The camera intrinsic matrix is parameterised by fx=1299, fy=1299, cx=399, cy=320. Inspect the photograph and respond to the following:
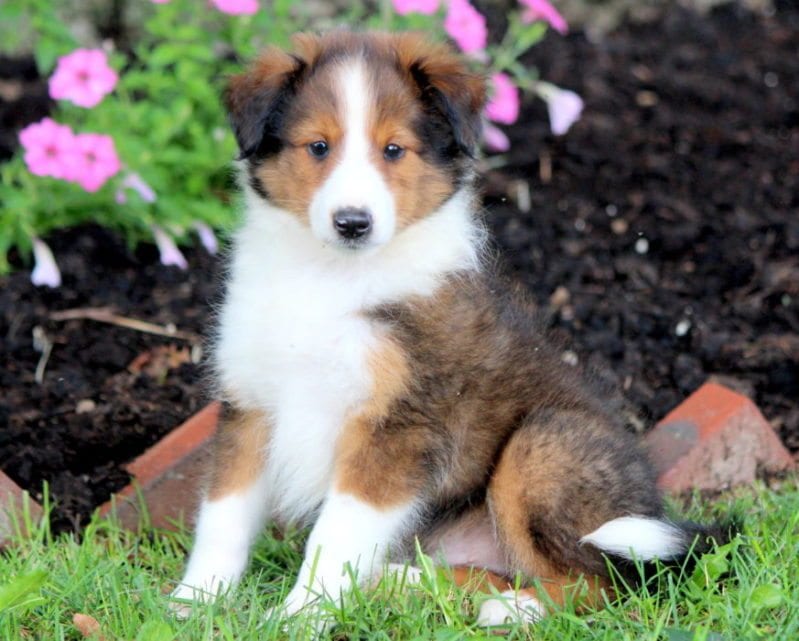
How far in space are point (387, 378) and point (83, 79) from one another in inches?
102

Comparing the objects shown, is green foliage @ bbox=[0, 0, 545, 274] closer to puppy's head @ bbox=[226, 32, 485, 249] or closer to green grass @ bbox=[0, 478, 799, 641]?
puppy's head @ bbox=[226, 32, 485, 249]

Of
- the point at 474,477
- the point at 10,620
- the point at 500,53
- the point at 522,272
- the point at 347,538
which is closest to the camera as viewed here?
the point at 10,620

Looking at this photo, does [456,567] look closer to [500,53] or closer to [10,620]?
[10,620]

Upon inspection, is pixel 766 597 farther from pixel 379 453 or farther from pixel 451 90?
pixel 451 90

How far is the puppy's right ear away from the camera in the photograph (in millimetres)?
3934

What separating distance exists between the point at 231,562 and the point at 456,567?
723 mm

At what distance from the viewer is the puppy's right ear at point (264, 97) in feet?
12.9

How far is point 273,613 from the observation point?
12.2ft

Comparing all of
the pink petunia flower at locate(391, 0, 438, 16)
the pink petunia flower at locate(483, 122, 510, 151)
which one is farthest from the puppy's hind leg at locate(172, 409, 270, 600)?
the pink petunia flower at locate(483, 122, 510, 151)

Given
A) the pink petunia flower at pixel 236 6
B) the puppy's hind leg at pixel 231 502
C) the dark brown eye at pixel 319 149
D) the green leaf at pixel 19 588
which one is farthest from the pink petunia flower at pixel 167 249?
the green leaf at pixel 19 588

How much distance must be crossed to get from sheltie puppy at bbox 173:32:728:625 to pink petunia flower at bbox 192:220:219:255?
1784 millimetres

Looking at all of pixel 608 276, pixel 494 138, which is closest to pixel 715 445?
pixel 608 276

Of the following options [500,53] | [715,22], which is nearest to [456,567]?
[500,53]

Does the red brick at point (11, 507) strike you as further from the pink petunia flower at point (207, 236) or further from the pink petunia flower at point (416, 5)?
the pink petunia flower at point (416, 5)
